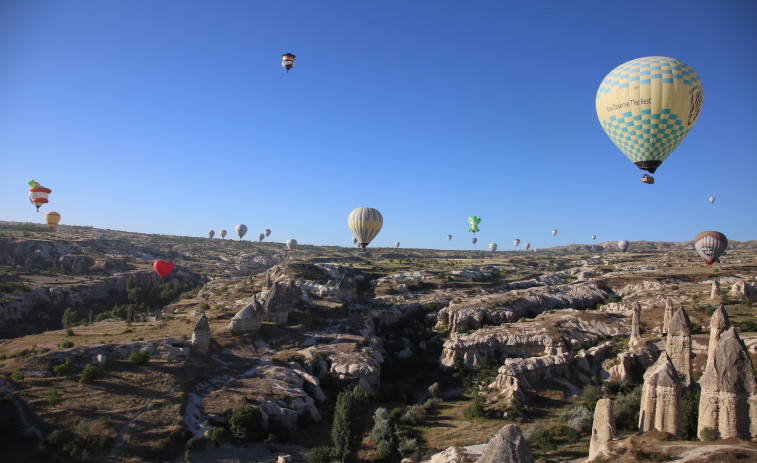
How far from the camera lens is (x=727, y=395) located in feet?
47.1

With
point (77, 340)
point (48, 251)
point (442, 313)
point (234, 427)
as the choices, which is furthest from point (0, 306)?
point (442, 313)

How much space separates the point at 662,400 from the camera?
53.0 ft

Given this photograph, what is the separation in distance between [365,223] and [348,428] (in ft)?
112

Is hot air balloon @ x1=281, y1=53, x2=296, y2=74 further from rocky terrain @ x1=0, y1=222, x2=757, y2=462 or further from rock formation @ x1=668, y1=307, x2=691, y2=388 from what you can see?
rock formation @ x1=668, y1=307, x2=691, y2=388

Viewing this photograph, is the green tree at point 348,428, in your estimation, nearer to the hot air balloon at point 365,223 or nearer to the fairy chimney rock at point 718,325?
the fairy chimney rock at point 718,325

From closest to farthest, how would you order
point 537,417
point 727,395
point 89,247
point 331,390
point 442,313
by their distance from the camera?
point 727,395, point 537,417, point 331,390, point 442,313, point 89,247

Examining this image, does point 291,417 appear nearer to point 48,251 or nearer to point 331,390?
point 331,390

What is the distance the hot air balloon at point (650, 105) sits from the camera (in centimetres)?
2367

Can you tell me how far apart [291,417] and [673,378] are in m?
18.7

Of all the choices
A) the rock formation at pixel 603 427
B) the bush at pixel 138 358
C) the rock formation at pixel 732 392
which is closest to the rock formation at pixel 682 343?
the rock formation at pixel 732 392

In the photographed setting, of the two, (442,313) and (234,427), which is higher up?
(442,313)

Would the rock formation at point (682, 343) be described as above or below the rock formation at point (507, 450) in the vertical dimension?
above

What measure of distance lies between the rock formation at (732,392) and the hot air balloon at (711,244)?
46.8m

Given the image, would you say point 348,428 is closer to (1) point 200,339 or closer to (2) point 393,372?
(1) point 200,339
